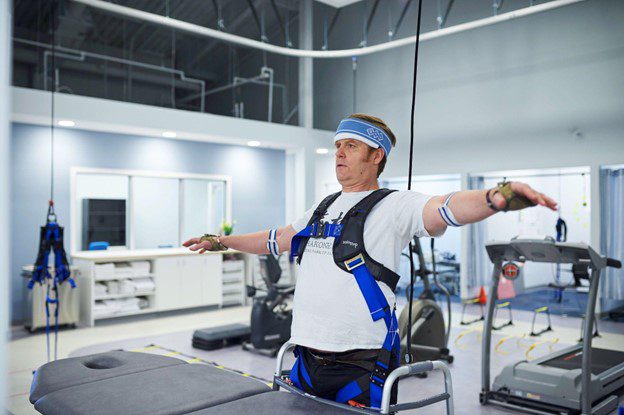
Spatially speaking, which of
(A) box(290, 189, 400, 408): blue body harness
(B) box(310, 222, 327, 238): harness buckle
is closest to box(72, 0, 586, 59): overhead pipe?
(B) box(310, 222, 327, 238): harness buckle

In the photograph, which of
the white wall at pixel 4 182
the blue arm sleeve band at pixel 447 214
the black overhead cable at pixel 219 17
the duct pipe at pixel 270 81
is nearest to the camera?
the white wall at pixel 4 182

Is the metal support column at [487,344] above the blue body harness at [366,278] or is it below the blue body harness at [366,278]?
below

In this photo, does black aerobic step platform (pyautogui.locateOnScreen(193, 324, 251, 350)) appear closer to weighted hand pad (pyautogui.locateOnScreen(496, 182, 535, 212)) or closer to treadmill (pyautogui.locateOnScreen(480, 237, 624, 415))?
treadmill (pyautogui.locateOnScreen(480, 237, 624, 415))

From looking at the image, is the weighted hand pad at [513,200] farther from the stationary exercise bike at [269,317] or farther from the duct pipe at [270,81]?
the duct pipe at [270,81]

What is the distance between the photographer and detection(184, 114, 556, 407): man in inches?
66.8

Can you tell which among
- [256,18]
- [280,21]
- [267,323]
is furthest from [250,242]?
[280,21]

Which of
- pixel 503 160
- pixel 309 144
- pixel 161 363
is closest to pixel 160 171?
pixel 309 144

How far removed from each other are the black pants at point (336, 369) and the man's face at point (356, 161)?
1.91ft

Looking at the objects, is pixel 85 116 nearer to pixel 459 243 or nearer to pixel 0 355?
pixel 459 243

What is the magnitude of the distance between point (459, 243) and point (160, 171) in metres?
4.84

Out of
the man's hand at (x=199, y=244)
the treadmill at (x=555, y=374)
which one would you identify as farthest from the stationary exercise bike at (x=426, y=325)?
the man's hand at (x=199, y=244)

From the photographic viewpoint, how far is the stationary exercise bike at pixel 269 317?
556 centimetres

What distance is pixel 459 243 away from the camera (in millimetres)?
8883

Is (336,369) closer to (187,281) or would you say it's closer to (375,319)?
(375,319)
